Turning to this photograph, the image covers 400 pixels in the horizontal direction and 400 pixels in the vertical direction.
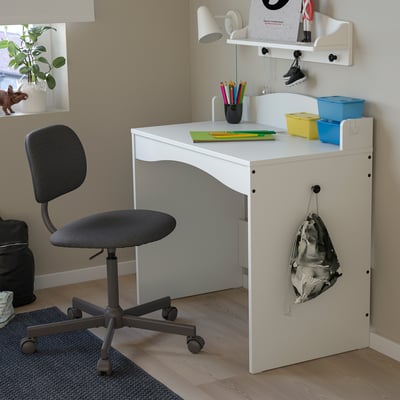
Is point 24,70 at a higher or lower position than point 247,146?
higher

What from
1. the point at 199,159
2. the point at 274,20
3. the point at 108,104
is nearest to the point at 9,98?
the point at 108,104

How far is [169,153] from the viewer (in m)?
3.20

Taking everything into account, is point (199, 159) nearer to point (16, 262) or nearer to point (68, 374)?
point (68, 374)

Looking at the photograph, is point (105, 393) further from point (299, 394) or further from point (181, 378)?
point (299, 394)

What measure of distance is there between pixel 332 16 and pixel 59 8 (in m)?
1.22

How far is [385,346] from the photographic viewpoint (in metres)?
3.00

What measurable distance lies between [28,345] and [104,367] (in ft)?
1.19

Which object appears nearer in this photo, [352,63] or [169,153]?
[352,63]

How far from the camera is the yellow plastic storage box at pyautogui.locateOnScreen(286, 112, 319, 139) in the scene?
303 centimetres

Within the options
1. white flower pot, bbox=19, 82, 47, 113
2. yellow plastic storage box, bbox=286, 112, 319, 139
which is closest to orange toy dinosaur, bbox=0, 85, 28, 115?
white flower pot, bbox=19, 82, 47, 113

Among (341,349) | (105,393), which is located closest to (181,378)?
(105,393)

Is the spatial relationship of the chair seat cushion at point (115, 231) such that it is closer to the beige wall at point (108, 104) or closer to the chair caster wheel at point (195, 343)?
the chair caster wheel at point (195, 343)

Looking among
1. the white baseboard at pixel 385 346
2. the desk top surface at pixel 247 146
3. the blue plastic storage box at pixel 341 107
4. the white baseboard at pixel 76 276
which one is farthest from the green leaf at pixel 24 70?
the white baseboard at pixel 385 346

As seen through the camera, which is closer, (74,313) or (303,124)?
(303,124)
